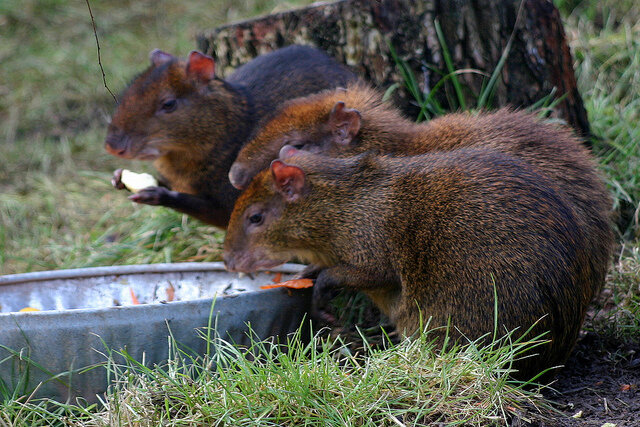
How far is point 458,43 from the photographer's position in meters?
5.45

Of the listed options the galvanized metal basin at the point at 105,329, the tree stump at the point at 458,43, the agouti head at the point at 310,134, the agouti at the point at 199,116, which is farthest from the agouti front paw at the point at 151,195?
the tree stump at the point at 458,43

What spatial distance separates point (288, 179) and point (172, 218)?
2.08 meters

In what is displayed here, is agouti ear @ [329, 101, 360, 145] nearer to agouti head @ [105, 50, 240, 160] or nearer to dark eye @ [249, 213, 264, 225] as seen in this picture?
dark eye @ [249, 213, 264, 225]

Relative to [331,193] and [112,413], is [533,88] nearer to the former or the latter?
[331,193]

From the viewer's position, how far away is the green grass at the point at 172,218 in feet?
9.76

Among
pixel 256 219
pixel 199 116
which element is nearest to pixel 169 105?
pixel 199 116

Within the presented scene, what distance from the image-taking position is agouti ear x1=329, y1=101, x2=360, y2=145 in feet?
14.2

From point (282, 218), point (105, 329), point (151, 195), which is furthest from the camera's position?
point (151, 195)

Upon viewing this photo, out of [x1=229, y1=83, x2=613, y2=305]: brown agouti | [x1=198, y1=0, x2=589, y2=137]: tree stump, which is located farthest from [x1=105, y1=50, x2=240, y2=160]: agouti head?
[x1=198, y1=0, x2=589, y2=137]: tree stump

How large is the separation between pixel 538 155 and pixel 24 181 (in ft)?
18.8

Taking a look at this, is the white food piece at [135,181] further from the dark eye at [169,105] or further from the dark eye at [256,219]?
the dark eye at [256,219]

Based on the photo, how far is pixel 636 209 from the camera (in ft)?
16.6

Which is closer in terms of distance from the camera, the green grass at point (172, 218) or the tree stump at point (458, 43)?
the green grass at point (172, 218)

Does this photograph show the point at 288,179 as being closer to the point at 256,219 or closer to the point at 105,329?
the point at 256,219
